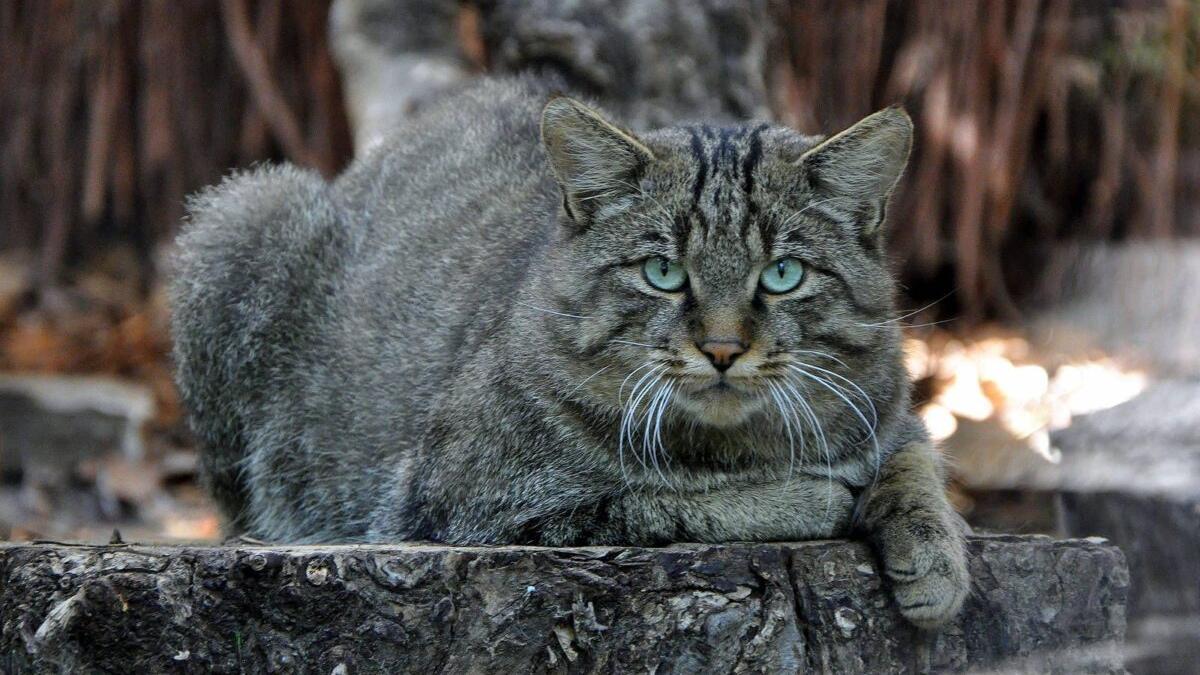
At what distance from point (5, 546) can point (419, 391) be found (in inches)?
59.2

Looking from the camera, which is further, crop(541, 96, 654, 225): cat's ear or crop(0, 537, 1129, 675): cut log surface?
crop(541, 96, 654, 225): cat's ear

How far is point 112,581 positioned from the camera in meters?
2.82

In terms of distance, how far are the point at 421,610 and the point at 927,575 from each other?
1069 millimetres

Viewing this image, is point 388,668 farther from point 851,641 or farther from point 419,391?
point 419,391

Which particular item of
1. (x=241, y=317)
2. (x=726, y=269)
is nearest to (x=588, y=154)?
(x=726, y=269)

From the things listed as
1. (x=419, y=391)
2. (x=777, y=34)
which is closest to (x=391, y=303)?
(x=419, y=391)

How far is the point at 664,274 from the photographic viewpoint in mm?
3402

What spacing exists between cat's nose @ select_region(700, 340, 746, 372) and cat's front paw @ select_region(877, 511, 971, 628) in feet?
1.75

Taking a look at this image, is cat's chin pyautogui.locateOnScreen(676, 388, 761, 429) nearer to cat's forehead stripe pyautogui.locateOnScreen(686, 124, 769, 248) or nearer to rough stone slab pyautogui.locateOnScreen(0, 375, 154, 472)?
cat's forehead stripe pyautogui.locateOnScreen(686, 124, 769, 248)

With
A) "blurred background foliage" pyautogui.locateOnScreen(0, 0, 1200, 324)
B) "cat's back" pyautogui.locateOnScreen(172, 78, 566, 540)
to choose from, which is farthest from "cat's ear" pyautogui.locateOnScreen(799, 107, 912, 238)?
"blurred background foliage" pyautogui.locateOnScreen(0, 0, 1200, 324)

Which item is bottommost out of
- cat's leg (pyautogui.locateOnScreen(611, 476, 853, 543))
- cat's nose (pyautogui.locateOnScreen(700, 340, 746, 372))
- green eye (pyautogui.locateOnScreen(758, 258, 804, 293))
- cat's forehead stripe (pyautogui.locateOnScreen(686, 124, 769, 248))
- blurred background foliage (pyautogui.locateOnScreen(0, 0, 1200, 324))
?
blurred background foliage (pyautogui.locateOnScreen(0, 0, 1200, 324))

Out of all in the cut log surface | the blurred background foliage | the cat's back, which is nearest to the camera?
the cut log surface

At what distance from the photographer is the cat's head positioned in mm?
3305

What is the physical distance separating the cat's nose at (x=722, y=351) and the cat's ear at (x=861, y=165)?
19.3 inches
